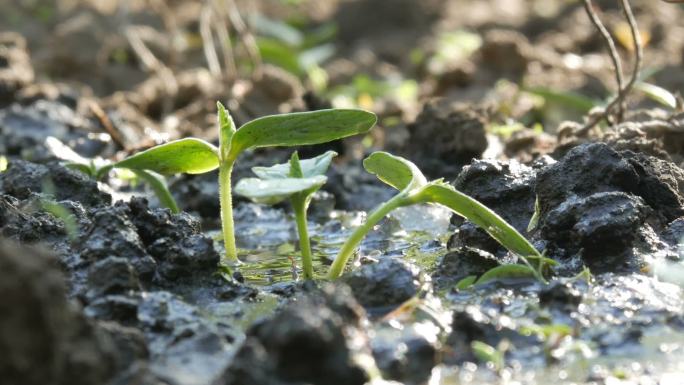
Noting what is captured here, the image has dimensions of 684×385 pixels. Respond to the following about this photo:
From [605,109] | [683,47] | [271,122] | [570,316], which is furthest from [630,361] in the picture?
[683,47]

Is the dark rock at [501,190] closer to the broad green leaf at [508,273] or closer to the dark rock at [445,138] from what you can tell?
the broad green leaf at [508,273]

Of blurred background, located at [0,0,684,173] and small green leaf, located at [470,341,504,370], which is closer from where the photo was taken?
small green leaf, located at [470,341,504,370]

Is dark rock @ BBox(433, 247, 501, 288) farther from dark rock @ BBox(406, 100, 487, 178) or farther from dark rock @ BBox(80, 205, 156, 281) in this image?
dark rock @ BBox(406, 100, 487, 178)

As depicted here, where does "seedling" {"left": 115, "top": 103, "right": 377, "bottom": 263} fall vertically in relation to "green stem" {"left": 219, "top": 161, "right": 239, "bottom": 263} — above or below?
above

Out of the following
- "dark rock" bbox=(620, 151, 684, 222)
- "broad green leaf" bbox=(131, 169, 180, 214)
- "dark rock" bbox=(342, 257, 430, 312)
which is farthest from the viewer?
"broad green leaf" bbox=(131, 169, 180, 214)

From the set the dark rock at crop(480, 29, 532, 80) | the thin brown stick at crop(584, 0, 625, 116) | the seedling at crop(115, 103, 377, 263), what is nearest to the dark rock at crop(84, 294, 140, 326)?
the seedling at crop(115, 103, 377, 263)

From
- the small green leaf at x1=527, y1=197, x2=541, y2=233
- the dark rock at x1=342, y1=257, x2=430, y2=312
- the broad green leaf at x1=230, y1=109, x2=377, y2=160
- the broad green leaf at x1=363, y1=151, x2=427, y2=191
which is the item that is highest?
the broad green leaf at x1=230, y1=109, x2=377, y2=160
